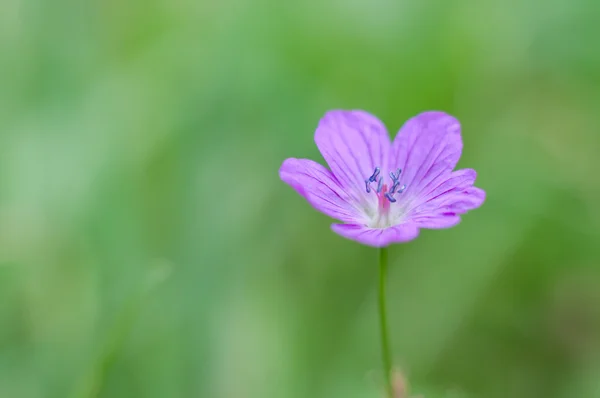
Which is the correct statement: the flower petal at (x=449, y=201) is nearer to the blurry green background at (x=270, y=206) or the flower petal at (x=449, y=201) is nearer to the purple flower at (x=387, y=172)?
the purple flower at (x=387, y=172)

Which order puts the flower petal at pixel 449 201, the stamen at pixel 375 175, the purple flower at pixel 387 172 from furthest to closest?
the stamen at pixel 375 175
the purple flower at pixel 387 172
the flower petal at pixel 449 201

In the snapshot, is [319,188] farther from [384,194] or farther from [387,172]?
[387,172]

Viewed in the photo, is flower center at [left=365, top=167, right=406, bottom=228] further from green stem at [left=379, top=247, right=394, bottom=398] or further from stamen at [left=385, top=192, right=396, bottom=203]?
green stem at [left=379, top=247, right=394, bottom=398]

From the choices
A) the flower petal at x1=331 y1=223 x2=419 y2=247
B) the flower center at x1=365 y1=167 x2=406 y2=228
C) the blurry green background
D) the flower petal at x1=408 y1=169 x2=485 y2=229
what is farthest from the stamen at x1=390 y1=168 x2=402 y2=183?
the blurry green background

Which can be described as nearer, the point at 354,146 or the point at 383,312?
the point at 383,312

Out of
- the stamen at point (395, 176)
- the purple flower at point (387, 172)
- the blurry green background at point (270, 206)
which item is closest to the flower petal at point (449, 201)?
the purple flower at point (387, 172)

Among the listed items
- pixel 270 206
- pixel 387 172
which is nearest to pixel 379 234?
pixel 387 172

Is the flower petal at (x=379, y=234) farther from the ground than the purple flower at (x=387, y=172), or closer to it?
closer to it
